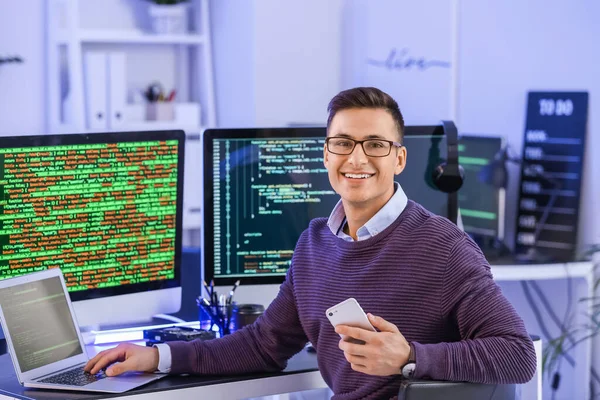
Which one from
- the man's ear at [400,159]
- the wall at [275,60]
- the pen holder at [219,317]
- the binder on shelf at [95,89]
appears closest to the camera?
the man's ear at [400,159]

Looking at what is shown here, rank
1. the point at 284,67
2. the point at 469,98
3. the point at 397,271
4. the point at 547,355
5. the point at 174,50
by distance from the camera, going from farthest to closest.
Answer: the point at 174,50
the point at 284,67
the point at 469,98
the point at 547,355
the point at 397,271

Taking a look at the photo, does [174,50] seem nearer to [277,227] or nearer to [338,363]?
[277,227]

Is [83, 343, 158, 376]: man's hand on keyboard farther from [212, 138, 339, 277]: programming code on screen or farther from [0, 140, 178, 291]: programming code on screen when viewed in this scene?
[212, 138, 339, 277]: programming code on screen

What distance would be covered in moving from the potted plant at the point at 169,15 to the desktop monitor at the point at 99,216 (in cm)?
227

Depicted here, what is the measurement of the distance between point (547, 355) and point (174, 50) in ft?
7.59

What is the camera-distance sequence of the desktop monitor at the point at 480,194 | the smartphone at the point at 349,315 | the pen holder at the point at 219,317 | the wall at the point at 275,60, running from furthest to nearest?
1. the wall at the point at 275,60
2. the desktop monitor at the point at 480,194
3. the pen holder at the point at 219,317
4. the smartphone at the point at 349,315

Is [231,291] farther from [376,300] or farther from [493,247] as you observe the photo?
[493,247]

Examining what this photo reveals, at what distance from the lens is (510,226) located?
3.93 m

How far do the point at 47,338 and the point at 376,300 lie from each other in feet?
2.19

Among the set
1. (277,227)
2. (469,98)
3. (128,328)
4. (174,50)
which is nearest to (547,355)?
(469,98)

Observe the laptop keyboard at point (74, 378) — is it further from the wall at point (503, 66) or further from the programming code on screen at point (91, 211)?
the wall at point (503, 66)

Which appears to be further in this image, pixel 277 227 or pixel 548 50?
pixel 548 50

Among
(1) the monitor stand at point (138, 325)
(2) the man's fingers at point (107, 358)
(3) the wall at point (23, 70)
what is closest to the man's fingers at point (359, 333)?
(2) the man's fingers at point (107, 358)

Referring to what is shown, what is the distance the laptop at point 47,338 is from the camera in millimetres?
1921
